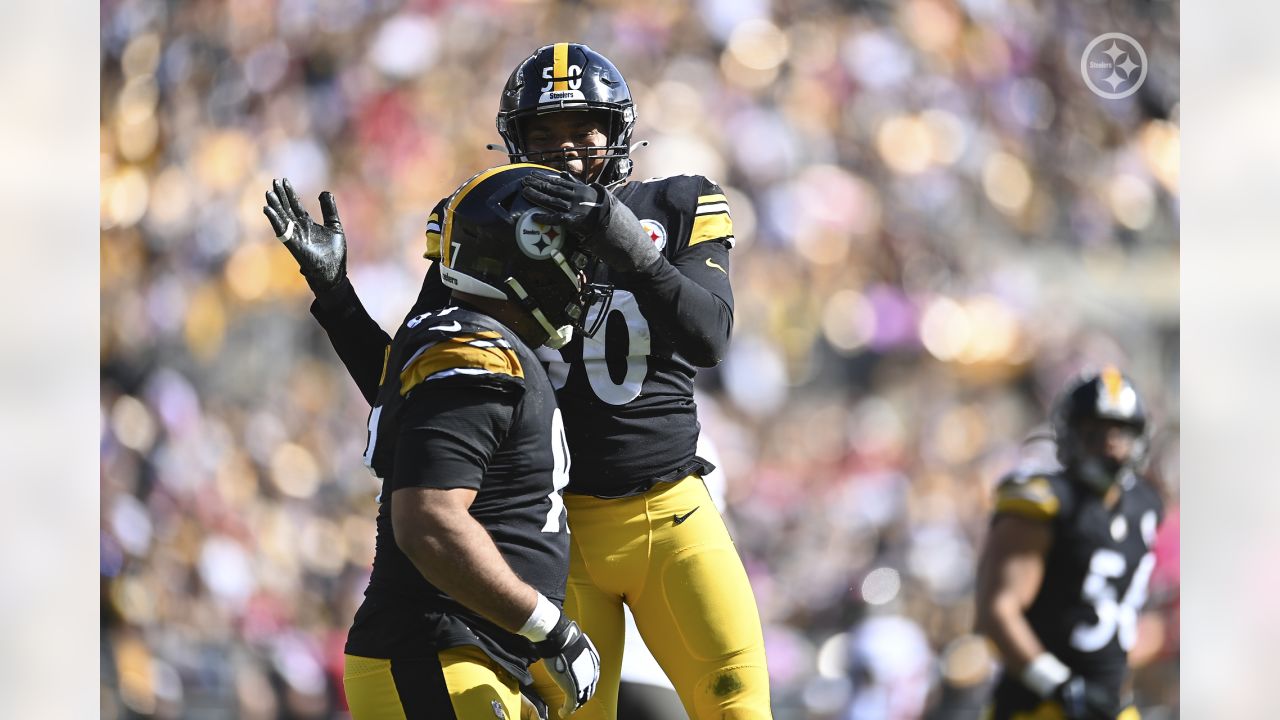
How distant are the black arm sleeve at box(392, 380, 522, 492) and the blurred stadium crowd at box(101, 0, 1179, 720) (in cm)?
216

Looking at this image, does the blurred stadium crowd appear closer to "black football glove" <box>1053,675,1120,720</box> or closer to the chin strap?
"black football glove" <box>1053,675,1120,720</box>

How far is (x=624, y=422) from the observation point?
2375mm

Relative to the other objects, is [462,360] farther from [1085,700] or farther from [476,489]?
[1085,700]

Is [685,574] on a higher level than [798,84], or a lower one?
lower

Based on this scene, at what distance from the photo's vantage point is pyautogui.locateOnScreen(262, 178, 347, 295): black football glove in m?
2.37

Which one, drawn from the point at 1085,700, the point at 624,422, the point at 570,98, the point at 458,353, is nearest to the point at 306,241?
the point at 570,98

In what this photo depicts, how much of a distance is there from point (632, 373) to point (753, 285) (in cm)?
150

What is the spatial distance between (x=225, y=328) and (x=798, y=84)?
1.75m

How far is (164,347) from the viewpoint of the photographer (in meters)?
3.96

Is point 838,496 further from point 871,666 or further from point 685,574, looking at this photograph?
point 685,574

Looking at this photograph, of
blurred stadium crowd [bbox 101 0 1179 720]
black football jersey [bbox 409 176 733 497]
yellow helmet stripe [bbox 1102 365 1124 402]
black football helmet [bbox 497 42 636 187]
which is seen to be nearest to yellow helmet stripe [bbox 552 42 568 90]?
black football helmet [bbox 497 42 636 187]

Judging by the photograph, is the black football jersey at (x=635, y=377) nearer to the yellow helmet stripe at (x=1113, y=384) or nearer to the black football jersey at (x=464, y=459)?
the black football jersey at (x=464, y=459)
